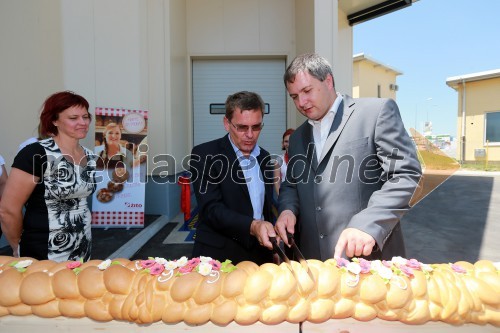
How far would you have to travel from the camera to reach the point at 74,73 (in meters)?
4.91

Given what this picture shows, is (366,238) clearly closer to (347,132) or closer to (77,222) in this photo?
(347,132)

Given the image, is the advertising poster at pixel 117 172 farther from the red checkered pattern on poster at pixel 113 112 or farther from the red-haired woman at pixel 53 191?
the red-haired woman at pixel 53 191

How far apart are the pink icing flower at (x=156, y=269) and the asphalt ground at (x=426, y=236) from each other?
2.84m

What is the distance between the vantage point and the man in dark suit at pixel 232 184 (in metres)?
1.44

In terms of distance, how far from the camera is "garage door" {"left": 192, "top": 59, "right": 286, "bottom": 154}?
7.05 metres

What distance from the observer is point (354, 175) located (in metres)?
1.35

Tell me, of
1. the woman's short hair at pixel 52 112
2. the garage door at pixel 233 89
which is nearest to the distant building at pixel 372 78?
the garage door at pixel 233 89

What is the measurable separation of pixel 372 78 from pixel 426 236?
14183 millimetres

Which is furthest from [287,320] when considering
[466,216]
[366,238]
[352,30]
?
[352,30]

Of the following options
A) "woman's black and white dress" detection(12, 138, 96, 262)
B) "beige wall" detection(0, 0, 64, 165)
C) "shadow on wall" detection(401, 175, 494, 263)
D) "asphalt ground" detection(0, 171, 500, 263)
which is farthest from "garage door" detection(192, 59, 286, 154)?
"woman's black and white dress" detection(12, 138, 96, 262)

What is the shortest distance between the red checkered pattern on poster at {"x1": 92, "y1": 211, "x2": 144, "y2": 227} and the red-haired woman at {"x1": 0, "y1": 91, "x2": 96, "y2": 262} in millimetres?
2865

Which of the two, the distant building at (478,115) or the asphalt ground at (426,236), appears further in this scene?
the distant building at (478,115)

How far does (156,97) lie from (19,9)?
228 centimetres

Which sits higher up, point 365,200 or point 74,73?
point 74,73
